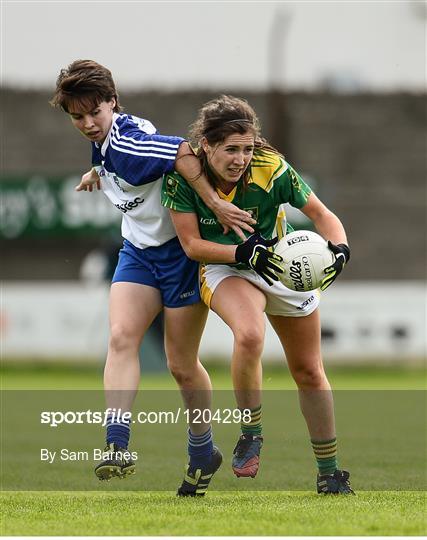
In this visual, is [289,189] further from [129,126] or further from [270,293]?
[129,126]

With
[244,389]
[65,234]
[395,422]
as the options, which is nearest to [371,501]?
[244,389]

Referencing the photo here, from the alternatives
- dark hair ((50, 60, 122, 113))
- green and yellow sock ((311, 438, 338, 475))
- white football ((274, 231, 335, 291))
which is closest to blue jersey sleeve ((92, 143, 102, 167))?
dark hair ((50, 60, 122, 113))

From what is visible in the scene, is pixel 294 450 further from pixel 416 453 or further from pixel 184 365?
pixel 184 365

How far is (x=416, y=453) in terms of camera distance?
8.45 m

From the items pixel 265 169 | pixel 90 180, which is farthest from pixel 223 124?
pixel 90 180

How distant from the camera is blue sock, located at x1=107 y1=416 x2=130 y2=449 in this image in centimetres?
585

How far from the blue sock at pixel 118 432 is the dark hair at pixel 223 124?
1.28 metres

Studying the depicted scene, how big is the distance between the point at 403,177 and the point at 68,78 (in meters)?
19.5

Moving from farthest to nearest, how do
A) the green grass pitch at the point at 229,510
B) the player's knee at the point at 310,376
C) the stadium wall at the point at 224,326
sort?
the stadium wall at the point at 224,326 → the player's knee at the point at 310,376 → the green grass pitch at the point at 229,510

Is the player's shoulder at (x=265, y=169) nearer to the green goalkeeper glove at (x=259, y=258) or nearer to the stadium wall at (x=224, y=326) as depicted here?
the green goalkeeper glove at (x=259, y=258)

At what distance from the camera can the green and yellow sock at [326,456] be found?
6352mm

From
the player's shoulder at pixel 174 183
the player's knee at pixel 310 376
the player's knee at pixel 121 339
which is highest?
the player's shoulder at pixel 174 183

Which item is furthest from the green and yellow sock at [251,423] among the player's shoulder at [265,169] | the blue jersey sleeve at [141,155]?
the blue jersey sleeve at [141,155]

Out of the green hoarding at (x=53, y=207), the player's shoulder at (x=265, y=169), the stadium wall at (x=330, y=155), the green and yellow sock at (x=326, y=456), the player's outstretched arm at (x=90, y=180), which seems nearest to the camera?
the player's shoulder at (x=265, y=169)
